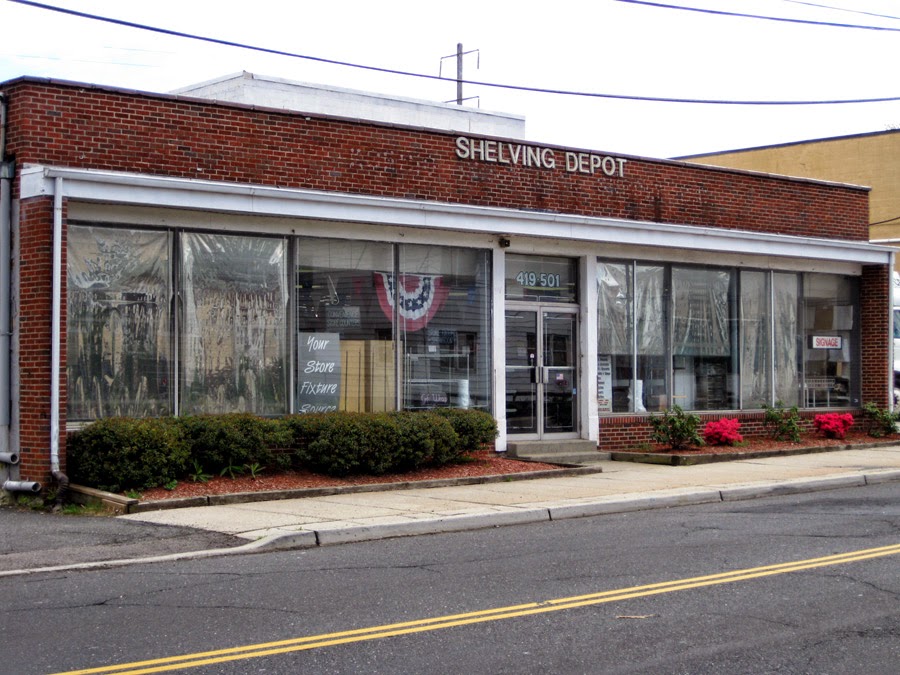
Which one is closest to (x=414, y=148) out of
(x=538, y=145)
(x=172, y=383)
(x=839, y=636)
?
(x=538, y=145)

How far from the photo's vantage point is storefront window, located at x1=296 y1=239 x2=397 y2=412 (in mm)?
15664

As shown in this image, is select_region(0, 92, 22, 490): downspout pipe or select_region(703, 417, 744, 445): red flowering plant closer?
select_region(0, 92, 22, 490): downspout pipe

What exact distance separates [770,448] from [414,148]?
8119mm

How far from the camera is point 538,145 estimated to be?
17828 mm

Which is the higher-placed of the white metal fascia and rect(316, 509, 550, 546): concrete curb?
the white metal fascia

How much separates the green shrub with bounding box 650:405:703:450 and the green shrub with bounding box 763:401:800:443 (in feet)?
7.16

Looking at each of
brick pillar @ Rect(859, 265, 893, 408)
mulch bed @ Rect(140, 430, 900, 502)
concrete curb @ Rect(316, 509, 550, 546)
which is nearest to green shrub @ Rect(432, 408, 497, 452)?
mulch bed @ Rect(140, 430, 900, 502)

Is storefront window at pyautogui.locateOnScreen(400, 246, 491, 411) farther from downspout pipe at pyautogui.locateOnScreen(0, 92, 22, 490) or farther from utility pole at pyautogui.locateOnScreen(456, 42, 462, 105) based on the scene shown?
utility pole at pyautogui.locateOnScreen(456, 42, 462, 105)

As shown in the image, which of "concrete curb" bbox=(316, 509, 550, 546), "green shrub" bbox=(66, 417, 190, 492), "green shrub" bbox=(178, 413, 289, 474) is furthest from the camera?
"green shrub" bbox=(178, 413, 289, 474)

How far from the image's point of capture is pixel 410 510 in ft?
39.9

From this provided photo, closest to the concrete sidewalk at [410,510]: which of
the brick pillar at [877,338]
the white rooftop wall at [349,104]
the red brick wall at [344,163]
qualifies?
the red brick wall at [344,163]

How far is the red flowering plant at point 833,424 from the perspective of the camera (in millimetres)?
20438

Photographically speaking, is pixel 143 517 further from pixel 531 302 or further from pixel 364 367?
pixel 531 302

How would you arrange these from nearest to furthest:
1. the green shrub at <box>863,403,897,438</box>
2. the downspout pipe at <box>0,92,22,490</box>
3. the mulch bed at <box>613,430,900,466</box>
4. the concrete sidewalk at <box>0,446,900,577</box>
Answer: the concrete sidewalk at <box>0,446,900,577</box> < the downspout pipe at <box>0,92,22,490</box> < the mulch bed at <box>613,430,900,466</box> < the green shrub at <box>863,403,897,438</box>
